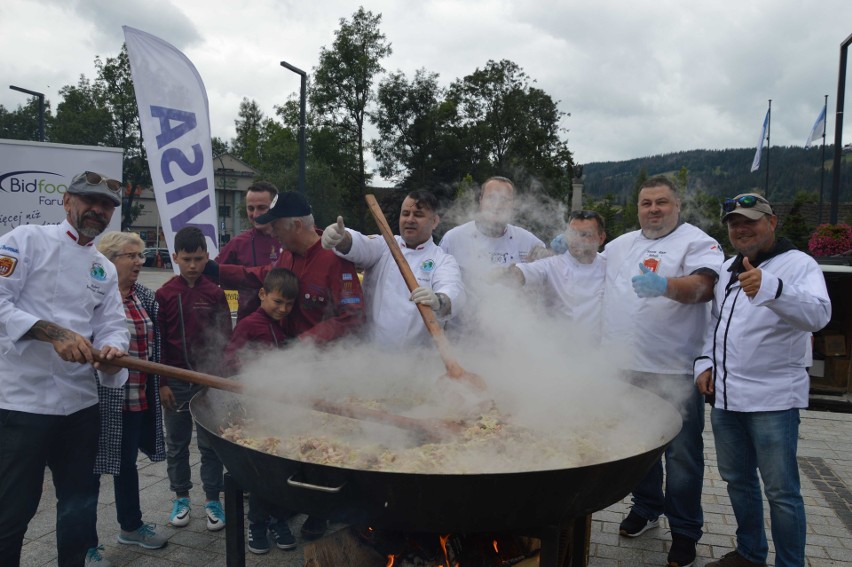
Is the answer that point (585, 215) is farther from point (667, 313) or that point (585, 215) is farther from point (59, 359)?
point (59, 359)

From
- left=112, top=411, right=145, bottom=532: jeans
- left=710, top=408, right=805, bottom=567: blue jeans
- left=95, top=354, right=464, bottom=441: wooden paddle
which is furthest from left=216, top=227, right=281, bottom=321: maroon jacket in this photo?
left=710, top=408, right=805, bottom=567: blue jeans

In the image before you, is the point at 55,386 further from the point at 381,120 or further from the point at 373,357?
the point at 381,120

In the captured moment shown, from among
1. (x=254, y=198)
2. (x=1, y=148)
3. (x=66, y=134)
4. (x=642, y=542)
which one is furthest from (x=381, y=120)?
(x=642, y=542)

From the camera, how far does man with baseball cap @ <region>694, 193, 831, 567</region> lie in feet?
8.68

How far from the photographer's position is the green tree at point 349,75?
92.7 feet

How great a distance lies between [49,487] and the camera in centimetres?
409

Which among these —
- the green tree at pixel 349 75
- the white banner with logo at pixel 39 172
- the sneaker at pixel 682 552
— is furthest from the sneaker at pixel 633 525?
the green tree at pixel 349 75

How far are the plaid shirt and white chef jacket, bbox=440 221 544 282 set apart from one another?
2088 millimetres

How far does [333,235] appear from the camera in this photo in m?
3.29

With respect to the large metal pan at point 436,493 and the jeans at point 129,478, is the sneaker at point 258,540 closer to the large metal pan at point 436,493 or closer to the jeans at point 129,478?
the jeans at point 129,478

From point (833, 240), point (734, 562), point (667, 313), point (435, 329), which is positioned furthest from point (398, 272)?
point (833, 240)

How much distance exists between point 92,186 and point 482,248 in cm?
A: 253

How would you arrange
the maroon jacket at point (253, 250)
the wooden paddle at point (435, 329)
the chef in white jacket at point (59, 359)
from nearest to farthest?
the chef in white jacket at point (59, 359)
the wooden paddle at point (435, 329)
the maroon jacket at point (253, 250)

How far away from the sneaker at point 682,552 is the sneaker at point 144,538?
9.81ft
